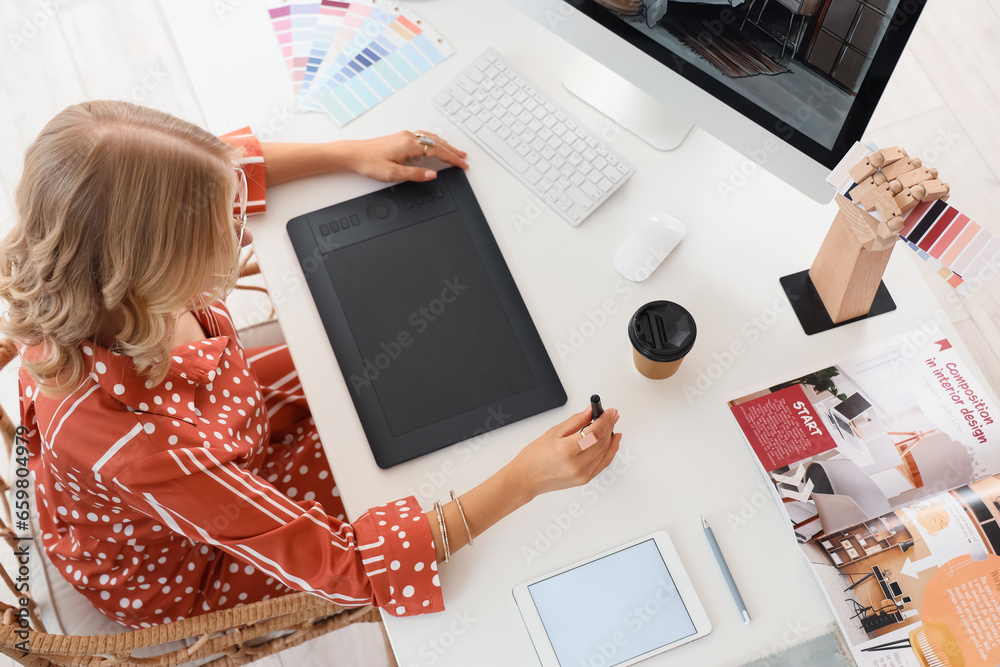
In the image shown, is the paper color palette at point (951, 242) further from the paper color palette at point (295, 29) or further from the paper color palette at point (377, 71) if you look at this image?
the paper color palette at point (295, 29)

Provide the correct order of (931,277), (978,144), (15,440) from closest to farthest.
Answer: (15,440), (931,277), (978,144)

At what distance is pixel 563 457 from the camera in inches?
35.0

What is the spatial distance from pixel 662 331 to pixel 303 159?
0.57 m

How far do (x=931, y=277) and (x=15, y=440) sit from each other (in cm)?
178

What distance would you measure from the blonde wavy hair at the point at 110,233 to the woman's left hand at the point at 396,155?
284 millimetres

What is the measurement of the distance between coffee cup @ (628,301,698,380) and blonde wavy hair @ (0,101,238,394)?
0.50m

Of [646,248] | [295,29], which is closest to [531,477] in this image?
[646,248]

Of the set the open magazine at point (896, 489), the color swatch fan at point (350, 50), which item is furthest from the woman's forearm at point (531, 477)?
the color swatch fan at point (350, 50)

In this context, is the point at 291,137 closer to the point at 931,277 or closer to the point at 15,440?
the point at 15,440

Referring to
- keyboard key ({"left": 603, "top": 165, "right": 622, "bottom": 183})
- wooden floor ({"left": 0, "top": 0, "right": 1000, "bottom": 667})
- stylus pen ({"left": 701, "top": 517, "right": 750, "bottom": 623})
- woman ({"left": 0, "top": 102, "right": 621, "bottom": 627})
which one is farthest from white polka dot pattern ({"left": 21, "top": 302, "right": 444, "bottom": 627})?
wooden floor ({"left": 0, "top": 0, "right": 1000, "bottom": 667})

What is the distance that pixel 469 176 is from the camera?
3.68 feet

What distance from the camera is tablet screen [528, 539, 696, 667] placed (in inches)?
34.4

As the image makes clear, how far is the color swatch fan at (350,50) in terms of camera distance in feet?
3.87

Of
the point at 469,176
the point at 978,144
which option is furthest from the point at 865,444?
the point at 978,144
